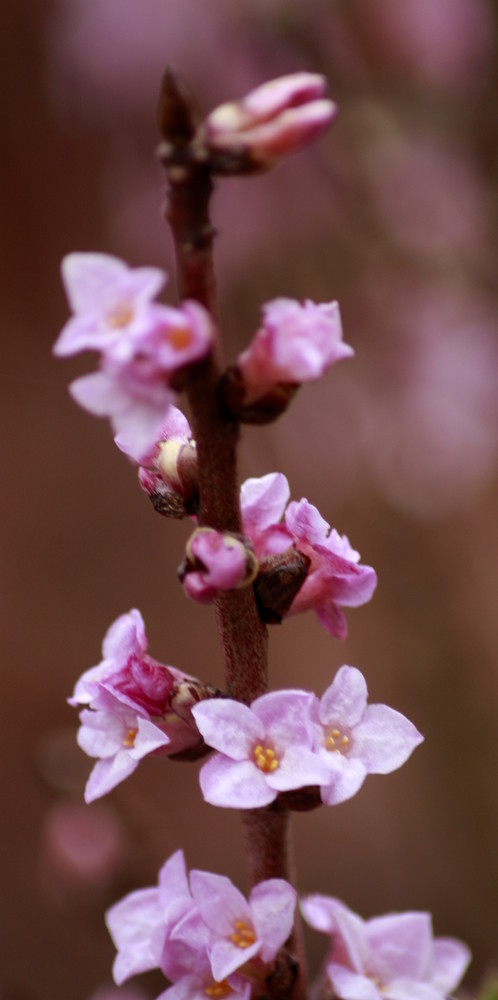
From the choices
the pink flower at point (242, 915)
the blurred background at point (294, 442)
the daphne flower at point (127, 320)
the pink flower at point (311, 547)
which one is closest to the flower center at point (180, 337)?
the daphne flower at point (127, 320)

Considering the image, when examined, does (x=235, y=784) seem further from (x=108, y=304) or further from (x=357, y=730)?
(x=108, y=304)

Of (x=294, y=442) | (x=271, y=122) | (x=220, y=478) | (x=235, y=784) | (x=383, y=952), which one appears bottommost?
(x=383, y=952)

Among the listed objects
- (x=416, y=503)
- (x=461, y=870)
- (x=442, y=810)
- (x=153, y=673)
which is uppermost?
(x=416, y=503)

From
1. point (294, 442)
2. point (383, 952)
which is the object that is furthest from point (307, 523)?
point (294, 442)

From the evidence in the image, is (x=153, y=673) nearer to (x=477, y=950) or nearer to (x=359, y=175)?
(x=359, y=175)

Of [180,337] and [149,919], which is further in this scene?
[149,919]

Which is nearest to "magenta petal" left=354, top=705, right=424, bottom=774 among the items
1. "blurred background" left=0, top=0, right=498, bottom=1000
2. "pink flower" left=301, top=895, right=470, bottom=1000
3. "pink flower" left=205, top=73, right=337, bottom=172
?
"pink flower" left=301, top=895, right=470, bottom=1000

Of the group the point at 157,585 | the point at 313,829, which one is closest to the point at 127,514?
the point at 157,585
